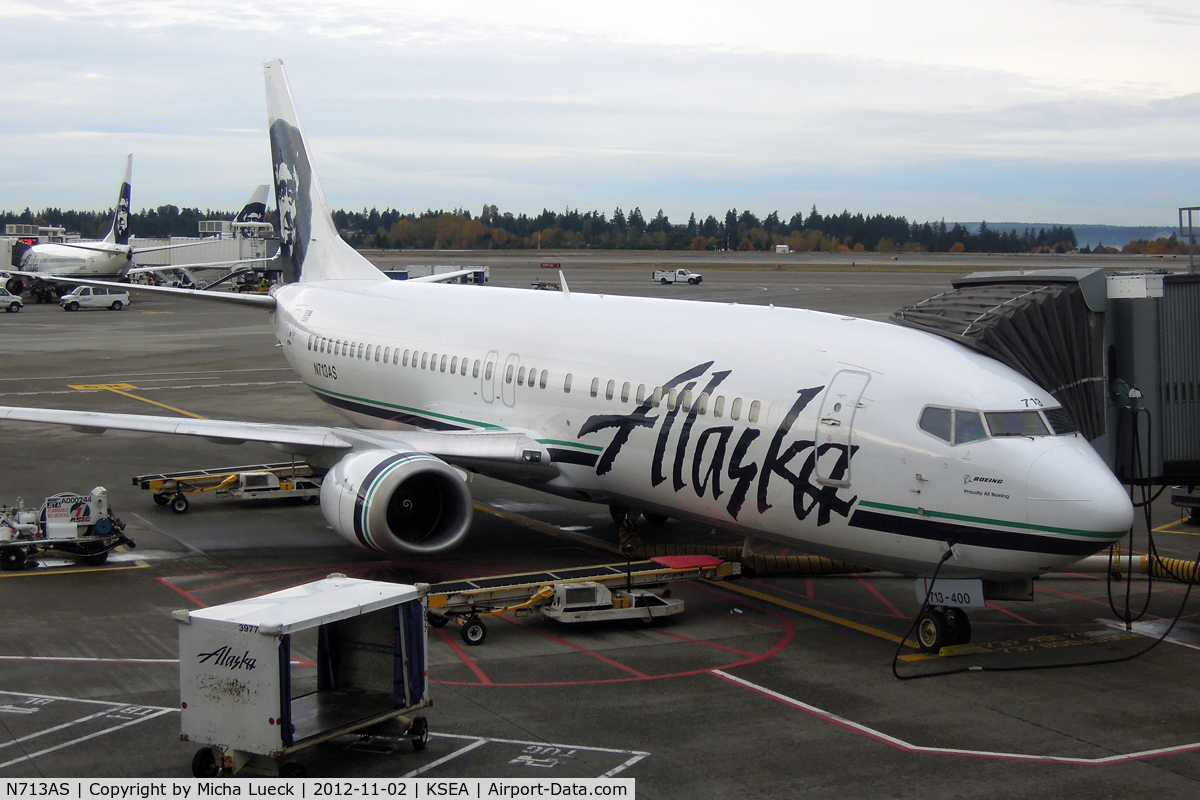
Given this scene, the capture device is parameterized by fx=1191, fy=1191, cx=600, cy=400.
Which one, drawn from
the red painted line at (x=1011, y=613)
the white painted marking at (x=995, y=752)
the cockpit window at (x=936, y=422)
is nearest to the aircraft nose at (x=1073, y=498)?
the cockpit window at (x=936, y=422)

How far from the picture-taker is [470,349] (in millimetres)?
23672

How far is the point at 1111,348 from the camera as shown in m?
17.7

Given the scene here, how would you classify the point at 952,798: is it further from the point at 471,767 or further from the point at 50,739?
the point at 50,739

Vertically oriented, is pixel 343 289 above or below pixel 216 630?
above

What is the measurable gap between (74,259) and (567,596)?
88408mm

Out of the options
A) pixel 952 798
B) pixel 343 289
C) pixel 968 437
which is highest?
pixel 343 289

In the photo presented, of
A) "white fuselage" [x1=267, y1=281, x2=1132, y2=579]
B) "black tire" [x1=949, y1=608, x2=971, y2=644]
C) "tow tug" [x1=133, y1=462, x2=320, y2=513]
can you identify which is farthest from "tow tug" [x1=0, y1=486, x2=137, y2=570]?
"black tire" [x1=949, y1=608, x2=971, y2=644]

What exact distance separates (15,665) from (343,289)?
1601cm

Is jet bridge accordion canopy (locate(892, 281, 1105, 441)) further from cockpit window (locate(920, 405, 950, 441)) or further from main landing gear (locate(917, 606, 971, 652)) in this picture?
main landing gear (locate(917, 606, 971, 652))

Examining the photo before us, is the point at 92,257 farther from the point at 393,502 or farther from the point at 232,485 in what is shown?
the point at 393,502

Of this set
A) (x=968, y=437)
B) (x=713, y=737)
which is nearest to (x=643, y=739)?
(x=713, y=737)

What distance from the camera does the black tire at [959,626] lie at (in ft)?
52.7

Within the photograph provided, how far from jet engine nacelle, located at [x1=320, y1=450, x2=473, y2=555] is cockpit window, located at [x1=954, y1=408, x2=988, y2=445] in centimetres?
777

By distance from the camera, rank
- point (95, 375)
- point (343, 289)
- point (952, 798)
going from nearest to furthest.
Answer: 1. point (952, 798)
2. point (343, 289)
3. point (95, 375)
